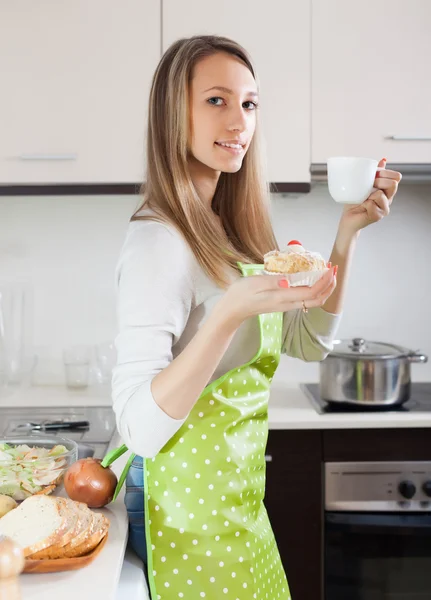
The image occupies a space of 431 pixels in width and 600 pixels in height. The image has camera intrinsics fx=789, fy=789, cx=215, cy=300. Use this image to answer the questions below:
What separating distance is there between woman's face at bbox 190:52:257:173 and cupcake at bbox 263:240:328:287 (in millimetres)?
224

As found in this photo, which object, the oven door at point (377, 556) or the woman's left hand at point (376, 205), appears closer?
the woman's left hand at point (376, 205)

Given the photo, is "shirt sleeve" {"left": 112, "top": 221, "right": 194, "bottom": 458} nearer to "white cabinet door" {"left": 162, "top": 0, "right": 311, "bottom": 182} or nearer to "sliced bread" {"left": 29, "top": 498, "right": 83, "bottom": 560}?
"sliced bread" {"left": 29, "top": 498, "right": 83, "bottom": 560}

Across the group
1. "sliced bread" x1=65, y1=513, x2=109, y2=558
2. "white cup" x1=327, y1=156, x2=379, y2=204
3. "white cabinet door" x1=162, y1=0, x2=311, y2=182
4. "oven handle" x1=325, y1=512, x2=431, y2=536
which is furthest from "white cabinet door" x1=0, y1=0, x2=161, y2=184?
"sliced bread" x1=65, y1=513, x2=109, y2=558

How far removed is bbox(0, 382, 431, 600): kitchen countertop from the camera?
979 millimetres

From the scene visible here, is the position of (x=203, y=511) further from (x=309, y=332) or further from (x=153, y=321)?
Answer: (x=309, y=332)

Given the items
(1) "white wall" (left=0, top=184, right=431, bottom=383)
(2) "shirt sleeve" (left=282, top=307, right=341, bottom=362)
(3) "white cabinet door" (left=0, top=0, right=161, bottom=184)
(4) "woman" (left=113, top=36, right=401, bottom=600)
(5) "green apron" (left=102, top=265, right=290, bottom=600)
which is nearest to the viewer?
(4) "woman" (left=113, top=36, right=401, bottom=600)

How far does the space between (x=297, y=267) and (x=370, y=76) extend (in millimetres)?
1228

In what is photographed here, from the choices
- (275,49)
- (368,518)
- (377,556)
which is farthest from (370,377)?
(275,49)

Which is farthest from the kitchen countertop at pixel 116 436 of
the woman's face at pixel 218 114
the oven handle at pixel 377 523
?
the woman's face at pixel 218 114

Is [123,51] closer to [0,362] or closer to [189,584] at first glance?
[0,362]

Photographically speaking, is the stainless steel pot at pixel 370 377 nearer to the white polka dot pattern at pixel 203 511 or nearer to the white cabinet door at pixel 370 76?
the white cabinet door at pixel 370 76

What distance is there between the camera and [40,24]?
6.99 ft

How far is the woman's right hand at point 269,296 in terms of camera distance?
1.04m

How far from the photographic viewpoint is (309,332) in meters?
1.49
